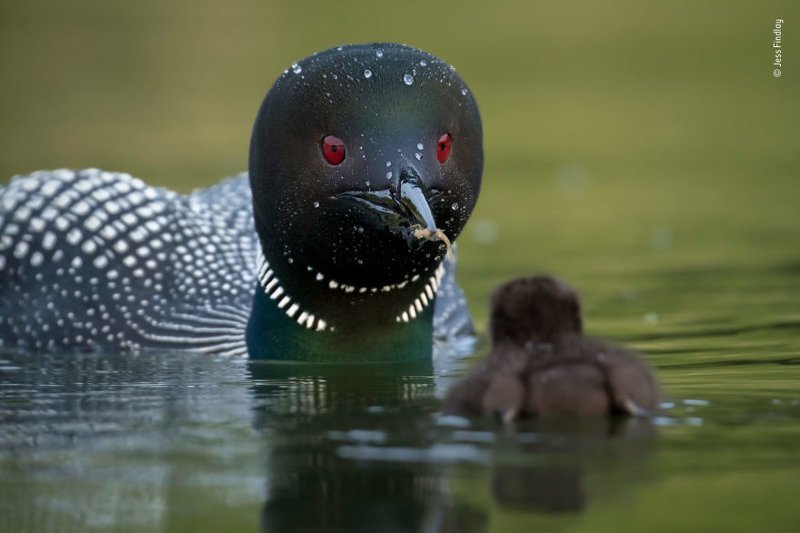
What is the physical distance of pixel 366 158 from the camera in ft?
20.1

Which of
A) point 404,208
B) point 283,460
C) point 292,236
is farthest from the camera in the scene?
point 292,236

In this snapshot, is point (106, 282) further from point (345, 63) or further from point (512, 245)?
point (512, 245)

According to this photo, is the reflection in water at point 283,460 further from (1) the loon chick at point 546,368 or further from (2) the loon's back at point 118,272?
(2) the loon's back at point 118,272

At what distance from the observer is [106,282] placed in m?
7.59

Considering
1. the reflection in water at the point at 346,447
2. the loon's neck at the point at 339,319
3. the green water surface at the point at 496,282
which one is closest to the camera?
the reflection in water at the point at 346,447

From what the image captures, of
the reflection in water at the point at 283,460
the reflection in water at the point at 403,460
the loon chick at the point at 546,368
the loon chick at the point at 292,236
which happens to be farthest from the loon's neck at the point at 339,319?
the loon chick at the point at 546,368

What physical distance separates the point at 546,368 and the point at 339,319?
1903 millimetres

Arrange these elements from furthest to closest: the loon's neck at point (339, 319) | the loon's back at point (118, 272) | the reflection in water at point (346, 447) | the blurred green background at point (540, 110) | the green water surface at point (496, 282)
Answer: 1. the blurred green background at point (540, 110)
2. the loon's back at point (118, 272)
3. the loon's neck at point (339, 319)
4. the green water surface at point (496, 282)
5. the reflection in water at point (346, 447)

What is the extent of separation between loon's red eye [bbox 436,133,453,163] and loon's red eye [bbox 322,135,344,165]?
0.33 meters

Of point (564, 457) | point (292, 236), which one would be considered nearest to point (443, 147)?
point (292, 236)

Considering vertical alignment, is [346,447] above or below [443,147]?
below

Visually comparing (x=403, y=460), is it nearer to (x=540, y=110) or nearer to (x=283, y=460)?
(x=283, y=460)

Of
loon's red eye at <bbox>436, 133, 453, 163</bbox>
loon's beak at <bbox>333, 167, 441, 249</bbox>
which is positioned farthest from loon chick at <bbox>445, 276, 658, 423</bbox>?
loon's red eye at <bbox>436, 133, 453, 163</bbox>

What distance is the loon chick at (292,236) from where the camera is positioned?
6203 mm
